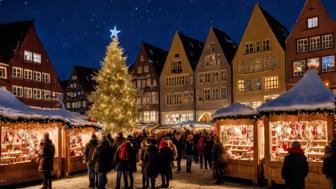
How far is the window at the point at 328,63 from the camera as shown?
128ft

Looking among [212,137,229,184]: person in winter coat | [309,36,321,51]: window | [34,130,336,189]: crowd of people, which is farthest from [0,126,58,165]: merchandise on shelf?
[309,36,321,51]: window

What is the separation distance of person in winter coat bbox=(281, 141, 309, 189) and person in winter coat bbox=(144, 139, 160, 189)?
17.2 feet

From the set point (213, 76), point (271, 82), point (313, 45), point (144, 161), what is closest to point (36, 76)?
point (213, 76)

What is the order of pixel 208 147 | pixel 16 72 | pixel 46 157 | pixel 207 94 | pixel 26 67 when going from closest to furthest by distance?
pixel 46 157
pixel 208 147
pixel 16 72
pixel 26 67
pixel 207 94

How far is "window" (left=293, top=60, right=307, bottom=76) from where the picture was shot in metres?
40.7

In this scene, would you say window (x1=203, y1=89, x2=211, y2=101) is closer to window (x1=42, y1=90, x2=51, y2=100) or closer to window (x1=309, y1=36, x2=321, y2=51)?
window (x1=309, y1=36, x2=321, y2=51)

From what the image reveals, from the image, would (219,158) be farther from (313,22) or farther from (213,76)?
(213,76)

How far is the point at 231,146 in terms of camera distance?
17.5 metres

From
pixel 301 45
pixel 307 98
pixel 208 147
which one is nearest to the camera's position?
pixel 307 98

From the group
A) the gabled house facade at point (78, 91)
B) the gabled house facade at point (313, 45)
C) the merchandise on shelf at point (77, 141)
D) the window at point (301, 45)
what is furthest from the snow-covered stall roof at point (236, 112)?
the gabled house facade at point (78, 91)

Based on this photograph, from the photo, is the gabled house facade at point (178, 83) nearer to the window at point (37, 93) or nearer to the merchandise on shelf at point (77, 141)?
the window at point (37, 93)

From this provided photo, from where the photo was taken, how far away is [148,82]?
177 feet

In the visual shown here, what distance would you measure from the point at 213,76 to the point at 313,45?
11450 mm

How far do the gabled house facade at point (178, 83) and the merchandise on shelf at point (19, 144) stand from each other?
106 feet
